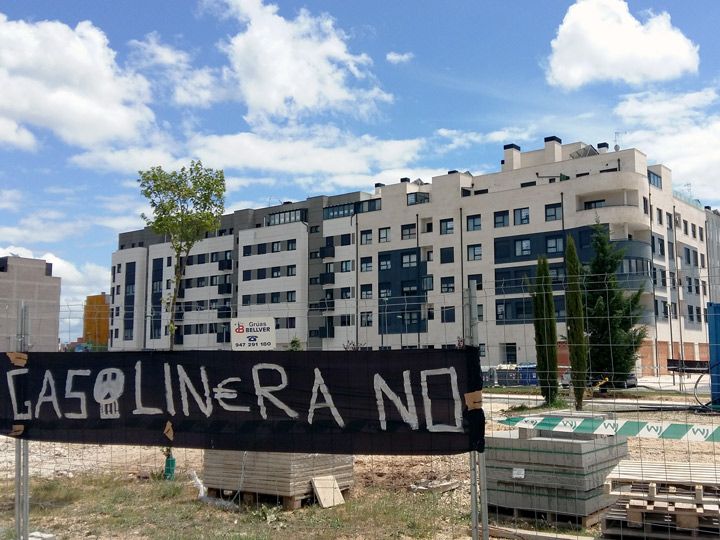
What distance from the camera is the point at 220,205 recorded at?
3222 centimetres

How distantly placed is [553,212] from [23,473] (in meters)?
57.7

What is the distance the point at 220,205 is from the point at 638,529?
87.8 feet

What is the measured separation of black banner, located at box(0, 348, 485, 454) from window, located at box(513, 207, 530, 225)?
2283 inches

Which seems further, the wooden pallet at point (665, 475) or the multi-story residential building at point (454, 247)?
the multi-story residential building at point (454, 247)

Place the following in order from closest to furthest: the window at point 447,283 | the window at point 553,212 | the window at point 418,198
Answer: the window at point 553,212, the window at point 447,283, the window at point 418,198

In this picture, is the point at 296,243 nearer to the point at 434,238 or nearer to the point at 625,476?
the point at 434,238

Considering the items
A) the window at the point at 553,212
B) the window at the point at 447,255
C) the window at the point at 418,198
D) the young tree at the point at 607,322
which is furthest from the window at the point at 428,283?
the young tree at the point at 607,322

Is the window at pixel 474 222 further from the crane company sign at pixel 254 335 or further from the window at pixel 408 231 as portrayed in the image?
the crane company sign at pixel 254 335

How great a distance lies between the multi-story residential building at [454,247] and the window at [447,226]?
11cm

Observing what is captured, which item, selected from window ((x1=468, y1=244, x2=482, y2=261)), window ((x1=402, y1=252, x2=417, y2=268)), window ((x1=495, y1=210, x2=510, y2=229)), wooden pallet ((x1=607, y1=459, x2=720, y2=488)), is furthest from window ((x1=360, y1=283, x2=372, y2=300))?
wooden pallet ((x1=607, y1=459, x2=720, y2=488))

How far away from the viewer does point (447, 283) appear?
67.9m

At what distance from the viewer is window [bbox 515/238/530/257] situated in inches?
2483

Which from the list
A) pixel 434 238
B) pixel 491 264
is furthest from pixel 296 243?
pixel 491 264

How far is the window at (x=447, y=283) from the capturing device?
6738 centimetres
